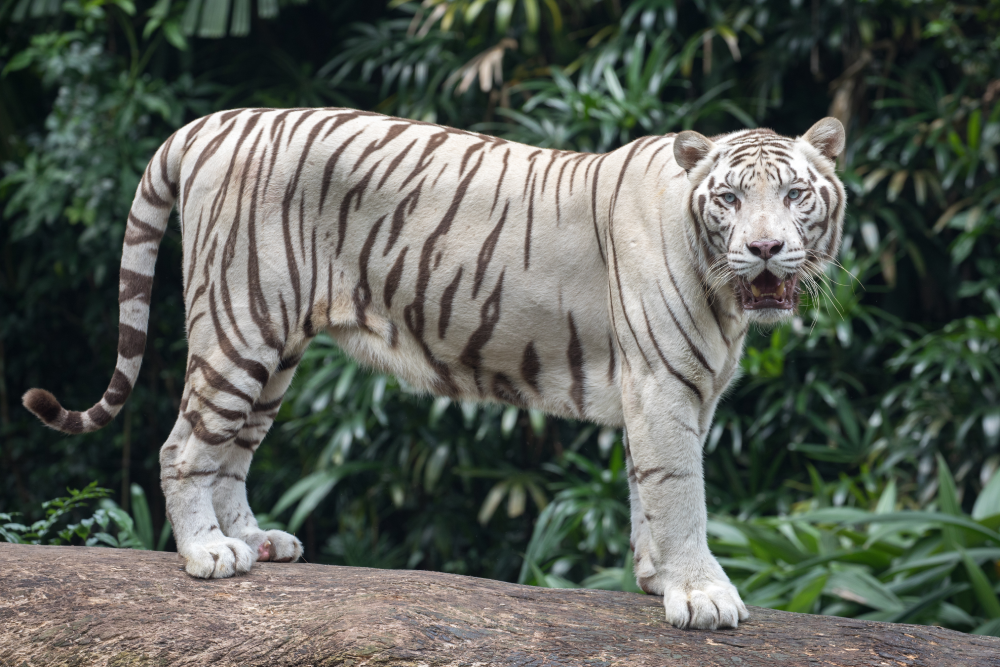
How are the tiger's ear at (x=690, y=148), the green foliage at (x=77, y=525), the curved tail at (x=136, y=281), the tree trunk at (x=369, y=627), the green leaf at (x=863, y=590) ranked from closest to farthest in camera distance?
the tree trunk at (x=369, y=627) → the tiger's ear at (x=690, y=148) → the curved tail at (x=136, y=281) → the green foliage at (x=77, y=525) → the green leaf at (x=863, y=590)

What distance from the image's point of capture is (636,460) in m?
2.56

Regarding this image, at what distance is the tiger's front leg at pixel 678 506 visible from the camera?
246 cm

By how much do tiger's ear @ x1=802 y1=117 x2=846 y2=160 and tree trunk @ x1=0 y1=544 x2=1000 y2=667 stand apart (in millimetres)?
1353

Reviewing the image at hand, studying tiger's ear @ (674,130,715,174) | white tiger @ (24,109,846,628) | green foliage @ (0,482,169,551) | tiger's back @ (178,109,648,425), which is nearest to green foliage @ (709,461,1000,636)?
white tiger @ (24,109,846,628)

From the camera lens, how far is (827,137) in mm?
2576

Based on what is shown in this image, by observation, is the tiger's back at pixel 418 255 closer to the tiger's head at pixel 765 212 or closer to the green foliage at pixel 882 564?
the tiger's head at pixel 765 212

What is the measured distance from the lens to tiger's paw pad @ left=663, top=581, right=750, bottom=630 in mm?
2447

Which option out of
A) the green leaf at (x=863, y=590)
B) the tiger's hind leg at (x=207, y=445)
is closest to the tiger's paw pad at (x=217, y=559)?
the tiger's hind leg at (x=207, y=445)

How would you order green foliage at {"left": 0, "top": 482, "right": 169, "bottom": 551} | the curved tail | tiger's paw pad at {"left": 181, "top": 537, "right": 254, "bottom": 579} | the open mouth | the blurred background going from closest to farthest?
the open mouth < tiger's paw pad at {"left": 181, "top": 537, "right": 254, "bottom": 579} < the curved tail < green foliage at {"left": 0, "top": 482, "right": 169, "bottom": 551} < the blurred background

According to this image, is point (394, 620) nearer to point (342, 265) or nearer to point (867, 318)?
point (342, 265)

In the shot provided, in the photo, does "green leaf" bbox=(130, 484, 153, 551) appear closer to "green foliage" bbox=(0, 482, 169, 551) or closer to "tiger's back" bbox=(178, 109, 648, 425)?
"green foliage" bbox=(0, 482, 169, 551)

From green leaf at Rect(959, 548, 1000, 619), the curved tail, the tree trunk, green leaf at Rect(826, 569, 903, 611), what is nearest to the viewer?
the tree trunk

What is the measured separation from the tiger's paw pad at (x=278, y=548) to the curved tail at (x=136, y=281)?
0.65 metres

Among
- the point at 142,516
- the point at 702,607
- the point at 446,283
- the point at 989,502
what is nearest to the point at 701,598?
the point at 702,607
